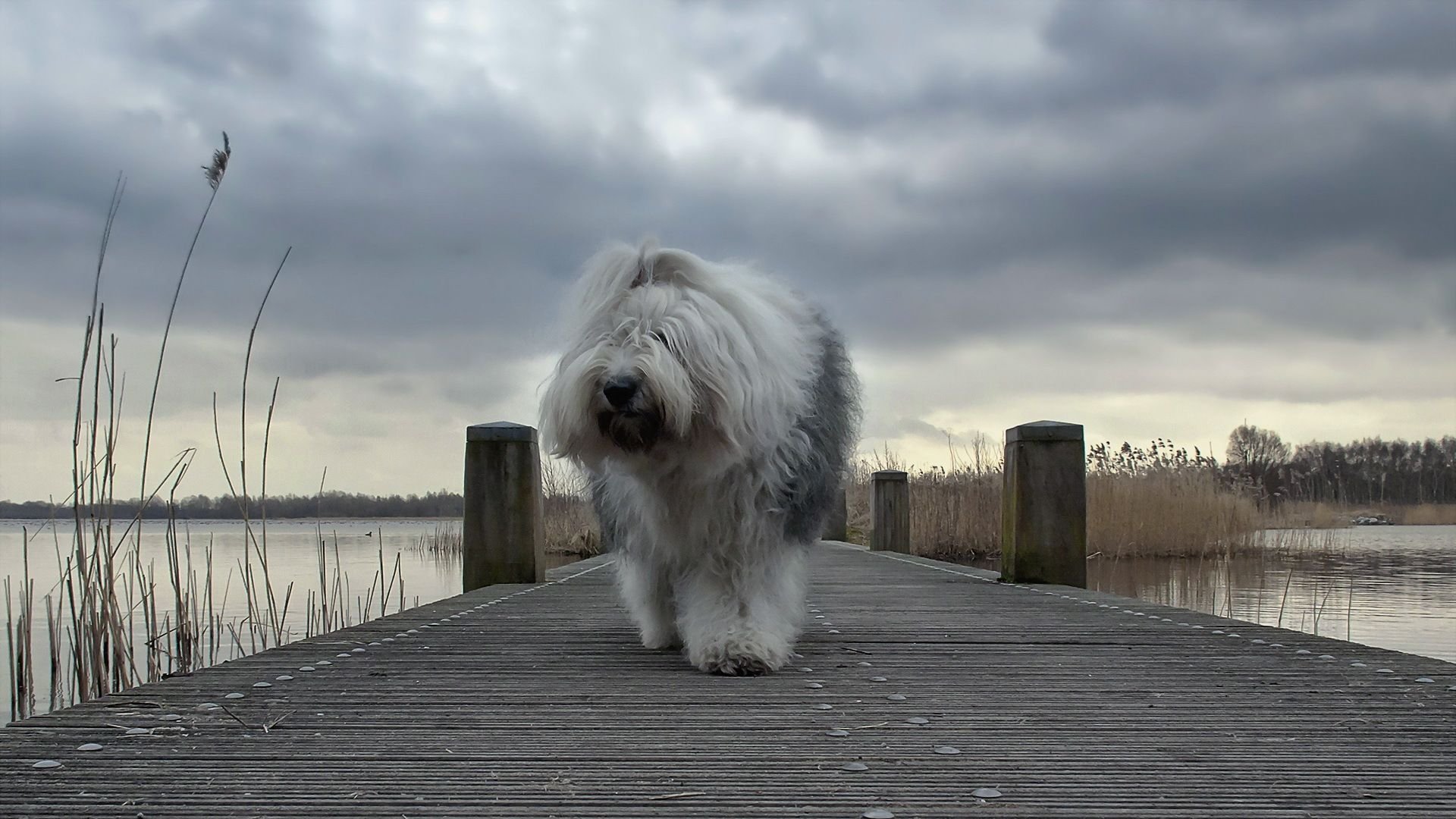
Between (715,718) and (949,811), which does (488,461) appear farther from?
(949,811)

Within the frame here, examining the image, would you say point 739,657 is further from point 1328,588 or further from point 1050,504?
point 1328,588

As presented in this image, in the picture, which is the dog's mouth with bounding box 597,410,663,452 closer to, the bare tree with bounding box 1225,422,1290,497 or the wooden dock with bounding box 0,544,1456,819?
the wooden dock with bounding box 0,544,1456,819

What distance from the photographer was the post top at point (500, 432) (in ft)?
21.1

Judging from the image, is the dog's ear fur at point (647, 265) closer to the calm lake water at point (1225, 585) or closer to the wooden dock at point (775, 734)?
the wooden dock at point (775, 734)

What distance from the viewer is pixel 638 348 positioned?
3133mm

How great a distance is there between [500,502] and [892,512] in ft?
19.5

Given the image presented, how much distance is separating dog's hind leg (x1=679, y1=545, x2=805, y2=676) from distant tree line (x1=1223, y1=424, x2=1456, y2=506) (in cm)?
1227

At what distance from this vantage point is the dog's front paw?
330cm

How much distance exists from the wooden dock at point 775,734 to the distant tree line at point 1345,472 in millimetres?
11922

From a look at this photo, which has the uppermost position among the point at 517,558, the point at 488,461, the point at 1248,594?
the point at 488,461

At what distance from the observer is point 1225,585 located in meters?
9.90

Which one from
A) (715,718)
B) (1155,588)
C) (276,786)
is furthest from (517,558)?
(1155,588)

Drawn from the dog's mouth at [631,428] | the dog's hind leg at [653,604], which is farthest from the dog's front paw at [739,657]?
the dog's mouth at [631,428]

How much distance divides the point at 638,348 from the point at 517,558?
12.5 feet
